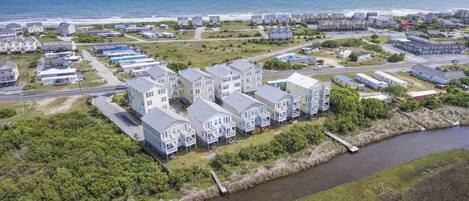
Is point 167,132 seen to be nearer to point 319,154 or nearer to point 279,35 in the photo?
point 319,154

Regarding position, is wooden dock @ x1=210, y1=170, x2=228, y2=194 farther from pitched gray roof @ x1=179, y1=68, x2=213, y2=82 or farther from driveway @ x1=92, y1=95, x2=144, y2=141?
pitched gray roof @ x1=179, y1=68, x2=213, y2=82

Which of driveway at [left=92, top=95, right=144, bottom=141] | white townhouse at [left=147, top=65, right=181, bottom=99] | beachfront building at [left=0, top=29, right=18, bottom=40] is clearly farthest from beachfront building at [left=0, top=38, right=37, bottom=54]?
white townhouse at [left=147, top=65, right=181, bottom=99]

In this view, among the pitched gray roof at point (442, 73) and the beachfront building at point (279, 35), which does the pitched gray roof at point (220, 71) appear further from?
the beachfront building at point (279, 35)

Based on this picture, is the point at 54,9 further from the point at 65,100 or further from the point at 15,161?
the point at 15,161

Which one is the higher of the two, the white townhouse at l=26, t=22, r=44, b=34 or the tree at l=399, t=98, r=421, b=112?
the white townhouse at l=26, t=22, r=44, b=34

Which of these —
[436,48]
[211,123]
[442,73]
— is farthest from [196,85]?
[436,48]

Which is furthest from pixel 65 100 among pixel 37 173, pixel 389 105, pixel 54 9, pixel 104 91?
pixel 54 9
